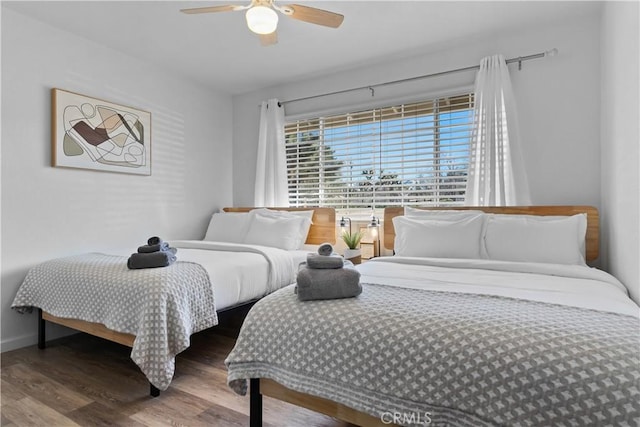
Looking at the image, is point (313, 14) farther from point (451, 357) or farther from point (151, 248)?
point (451, 357)

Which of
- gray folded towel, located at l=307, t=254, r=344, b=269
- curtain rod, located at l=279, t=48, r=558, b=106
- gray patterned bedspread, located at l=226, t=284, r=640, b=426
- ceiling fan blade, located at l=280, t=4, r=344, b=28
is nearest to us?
gray patterned bedspread, located at l=226, t=284, r=640, b=426

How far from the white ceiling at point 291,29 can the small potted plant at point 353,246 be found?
1.71 m

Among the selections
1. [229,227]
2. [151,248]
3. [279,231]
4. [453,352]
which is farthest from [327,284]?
[229,227]

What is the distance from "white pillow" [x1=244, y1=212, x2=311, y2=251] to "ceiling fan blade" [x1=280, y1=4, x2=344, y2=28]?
6.10ft

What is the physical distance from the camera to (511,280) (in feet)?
6.16

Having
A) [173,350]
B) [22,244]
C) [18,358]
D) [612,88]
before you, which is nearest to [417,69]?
[612,88]

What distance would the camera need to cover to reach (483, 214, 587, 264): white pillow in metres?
2.34

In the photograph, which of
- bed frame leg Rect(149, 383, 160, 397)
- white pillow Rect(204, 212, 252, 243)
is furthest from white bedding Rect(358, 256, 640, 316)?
white pillow Rect(204, 212, 252, 243)

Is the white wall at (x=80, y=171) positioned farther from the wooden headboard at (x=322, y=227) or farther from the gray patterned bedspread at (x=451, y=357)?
the gray patterned bedspread at (x=451, y=357)

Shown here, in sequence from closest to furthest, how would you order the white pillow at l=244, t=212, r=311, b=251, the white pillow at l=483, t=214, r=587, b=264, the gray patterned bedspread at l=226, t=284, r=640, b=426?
the gray patterned bedspread at l=226, t=284, r=640, b=426 < the white pillow at l=483, t=214, r=587, b=264 < the white pillow at l=244, t=212, r=311, b=251

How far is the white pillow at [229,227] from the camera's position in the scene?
3826 mm

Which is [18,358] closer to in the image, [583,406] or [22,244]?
[22,244]

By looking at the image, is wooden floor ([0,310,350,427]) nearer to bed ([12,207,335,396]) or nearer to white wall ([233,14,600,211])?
bed ([12,207,335,396])

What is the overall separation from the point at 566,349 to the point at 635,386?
156mm
